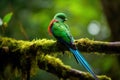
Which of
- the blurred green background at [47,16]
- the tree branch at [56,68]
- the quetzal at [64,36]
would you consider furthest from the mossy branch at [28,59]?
the blurred green background at [47,16]

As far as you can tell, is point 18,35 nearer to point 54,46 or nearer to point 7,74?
point 7,74


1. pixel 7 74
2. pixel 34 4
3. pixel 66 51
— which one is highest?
pixel 34 4

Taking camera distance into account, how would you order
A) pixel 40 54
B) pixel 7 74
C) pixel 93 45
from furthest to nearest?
pixel 7 74
pixel 40 54
pixel 93 45

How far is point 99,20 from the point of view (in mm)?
8641

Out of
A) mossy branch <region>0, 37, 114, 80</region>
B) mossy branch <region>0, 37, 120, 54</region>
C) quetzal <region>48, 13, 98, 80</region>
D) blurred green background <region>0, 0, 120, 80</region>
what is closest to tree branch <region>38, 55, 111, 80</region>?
mossy branch <region>0, 37, 114, 80</region>

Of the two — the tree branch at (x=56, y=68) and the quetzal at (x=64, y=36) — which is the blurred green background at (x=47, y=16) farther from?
the quetzal at (x=64, y=36)

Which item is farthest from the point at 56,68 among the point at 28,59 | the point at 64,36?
the point at 64,36

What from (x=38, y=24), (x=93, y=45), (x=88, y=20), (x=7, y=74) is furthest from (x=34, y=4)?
(x=93, y=45)

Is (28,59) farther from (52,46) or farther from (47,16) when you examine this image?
(47,16)

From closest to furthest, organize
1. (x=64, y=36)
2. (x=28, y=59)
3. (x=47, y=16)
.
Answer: (x=64, y=36), (x=28, y=59), (x=47, y=16)

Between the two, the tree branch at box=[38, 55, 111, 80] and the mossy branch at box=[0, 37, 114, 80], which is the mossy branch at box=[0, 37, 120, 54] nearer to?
the mossy branch at box=[0, 37, 114, 80]

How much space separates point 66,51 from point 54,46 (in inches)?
5.0

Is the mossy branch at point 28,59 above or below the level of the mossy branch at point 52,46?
below

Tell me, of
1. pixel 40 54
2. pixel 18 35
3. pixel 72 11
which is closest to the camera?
pixel 40 54
